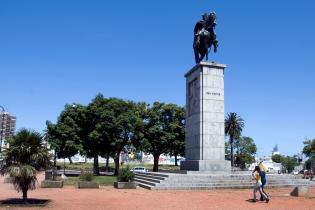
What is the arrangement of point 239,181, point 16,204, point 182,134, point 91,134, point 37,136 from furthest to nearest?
point 182,134 → point 91,134 → point 239,181 → point 37,136 → point 16,204

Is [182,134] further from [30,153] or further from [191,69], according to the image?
[30,153]

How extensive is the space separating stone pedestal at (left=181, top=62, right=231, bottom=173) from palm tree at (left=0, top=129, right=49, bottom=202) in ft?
49.6

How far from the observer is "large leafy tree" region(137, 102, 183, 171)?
58.3 m

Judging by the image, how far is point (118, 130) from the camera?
51750mm

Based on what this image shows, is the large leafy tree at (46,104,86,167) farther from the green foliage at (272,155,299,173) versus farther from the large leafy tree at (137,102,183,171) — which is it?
the green foliage at (272,155,299,173)

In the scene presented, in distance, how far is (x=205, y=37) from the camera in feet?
108

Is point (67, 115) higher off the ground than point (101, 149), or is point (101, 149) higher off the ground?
point (67, 115)

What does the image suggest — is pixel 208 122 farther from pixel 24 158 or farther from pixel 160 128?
pixel 160 128

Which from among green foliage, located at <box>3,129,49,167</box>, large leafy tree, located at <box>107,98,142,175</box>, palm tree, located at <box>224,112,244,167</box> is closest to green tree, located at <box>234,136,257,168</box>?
palm tree, located at <box>224,112,244,167</box>

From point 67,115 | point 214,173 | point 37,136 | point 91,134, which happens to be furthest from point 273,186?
point 67,115

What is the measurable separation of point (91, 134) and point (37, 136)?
32970mm

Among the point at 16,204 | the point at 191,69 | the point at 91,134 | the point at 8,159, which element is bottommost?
the point at 16,204

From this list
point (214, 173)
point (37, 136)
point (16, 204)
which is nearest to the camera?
point (16, 204)

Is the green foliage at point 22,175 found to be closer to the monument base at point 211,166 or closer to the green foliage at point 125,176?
the green foliage at point 125,176
